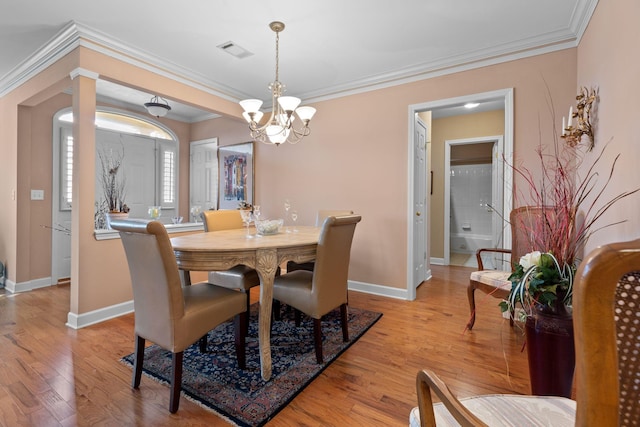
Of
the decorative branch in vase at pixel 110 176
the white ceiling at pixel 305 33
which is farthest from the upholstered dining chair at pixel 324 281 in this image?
the decorative branch in vase at pixel 110 176

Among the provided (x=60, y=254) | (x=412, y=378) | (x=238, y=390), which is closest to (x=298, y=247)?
(x=238, y=390)

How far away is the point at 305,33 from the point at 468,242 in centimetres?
524

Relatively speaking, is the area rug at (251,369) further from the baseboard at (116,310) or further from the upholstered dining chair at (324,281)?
the baseboard at (116,310)

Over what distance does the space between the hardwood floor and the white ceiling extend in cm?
248

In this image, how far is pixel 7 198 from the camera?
374 centimetres

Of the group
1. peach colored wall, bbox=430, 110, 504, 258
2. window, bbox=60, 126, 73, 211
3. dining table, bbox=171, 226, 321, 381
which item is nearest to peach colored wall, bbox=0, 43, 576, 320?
window, bbox=60, 126, 73, 211

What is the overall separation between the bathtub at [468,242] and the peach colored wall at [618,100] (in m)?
4.22

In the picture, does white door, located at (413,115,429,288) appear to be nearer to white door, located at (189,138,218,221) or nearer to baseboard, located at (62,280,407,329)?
baseboard, located at (62,280,407,329)

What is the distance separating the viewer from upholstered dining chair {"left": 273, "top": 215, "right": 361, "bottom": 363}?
202 cm

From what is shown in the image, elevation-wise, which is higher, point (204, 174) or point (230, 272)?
point (204, 174)

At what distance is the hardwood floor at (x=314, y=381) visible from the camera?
156 cm

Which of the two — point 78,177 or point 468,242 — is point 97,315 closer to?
point 78,177

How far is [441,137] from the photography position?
202 inches

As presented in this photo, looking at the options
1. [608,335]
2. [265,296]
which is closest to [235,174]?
[265,296]
